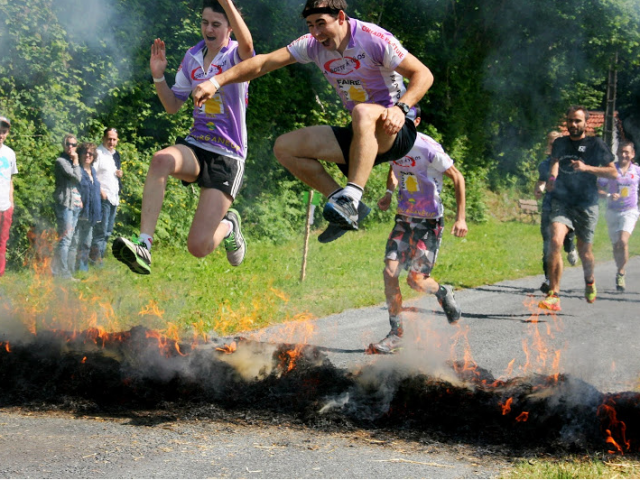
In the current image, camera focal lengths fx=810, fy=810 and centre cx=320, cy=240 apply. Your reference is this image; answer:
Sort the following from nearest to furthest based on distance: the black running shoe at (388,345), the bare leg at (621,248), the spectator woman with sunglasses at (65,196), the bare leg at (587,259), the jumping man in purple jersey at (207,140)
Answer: the jumping man in purple jersey at (207,140)
the black running shoe at (388,345)
the bare leg at (587,259)
the spectator woman with sunglasses at (65,196)
the bare leg at (621,248)

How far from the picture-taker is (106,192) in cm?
1048

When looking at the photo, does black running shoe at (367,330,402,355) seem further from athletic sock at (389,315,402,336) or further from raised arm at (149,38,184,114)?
raised arm at (149,38,184,114)

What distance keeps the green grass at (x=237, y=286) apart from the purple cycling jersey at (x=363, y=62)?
10.1 ft

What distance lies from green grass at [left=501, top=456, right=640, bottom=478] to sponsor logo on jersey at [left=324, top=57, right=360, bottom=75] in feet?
8.98

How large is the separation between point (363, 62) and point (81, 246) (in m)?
6.08

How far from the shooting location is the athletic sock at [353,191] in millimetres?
5277

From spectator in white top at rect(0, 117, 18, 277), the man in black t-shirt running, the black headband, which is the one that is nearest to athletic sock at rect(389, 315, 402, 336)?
the man in black t-shirt running

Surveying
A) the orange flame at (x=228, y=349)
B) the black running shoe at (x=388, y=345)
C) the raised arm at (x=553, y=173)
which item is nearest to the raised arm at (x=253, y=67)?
the orange flame at (x=228, y=349)

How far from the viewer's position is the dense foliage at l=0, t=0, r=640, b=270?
774cm

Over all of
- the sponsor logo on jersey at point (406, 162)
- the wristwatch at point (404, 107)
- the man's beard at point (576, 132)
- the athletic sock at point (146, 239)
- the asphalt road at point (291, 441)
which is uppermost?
the man's beard at point (576, 132)

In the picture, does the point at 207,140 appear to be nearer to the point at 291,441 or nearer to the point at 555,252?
the point at 291,441

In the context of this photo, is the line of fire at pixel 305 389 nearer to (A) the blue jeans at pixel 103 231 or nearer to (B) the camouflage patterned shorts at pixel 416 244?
(B) the camouflage patterned shorts at pixel 416 244

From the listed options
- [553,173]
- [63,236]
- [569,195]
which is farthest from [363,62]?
[63,236]

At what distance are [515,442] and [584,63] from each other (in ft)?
13.7
